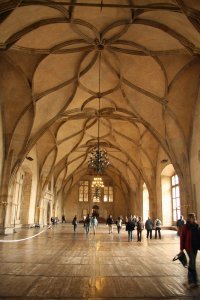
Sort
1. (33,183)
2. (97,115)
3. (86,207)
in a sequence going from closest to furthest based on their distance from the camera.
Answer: (97,115), (33,183), (86,207)

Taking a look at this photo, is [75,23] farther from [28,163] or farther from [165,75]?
[28,163]

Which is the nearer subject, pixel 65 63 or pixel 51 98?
pixel 65 63

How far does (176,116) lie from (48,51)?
776 centimetres

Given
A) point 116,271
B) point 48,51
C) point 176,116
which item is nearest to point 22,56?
point 48,51

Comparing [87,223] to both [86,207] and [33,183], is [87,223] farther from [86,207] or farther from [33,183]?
[86,207]

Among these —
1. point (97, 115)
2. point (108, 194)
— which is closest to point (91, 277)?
point (97, 115)

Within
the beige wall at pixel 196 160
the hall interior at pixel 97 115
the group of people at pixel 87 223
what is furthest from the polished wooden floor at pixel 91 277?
the group of people at pixel 87 223

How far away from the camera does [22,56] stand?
12.9m

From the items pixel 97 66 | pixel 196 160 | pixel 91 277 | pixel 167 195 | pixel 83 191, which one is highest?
pixel 97 66

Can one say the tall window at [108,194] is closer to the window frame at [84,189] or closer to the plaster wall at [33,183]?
the window frame at [84,189]

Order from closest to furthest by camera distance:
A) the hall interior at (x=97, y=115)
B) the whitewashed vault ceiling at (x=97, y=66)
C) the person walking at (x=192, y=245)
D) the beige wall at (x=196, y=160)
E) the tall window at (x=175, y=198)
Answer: the person walking at (x=192, y=245) < the hall interior at (x=97, y=115) < the whitewashed vault ceiling at (x=97, y=66) < the beige wall at (x=196, y=160) < the tall window at (x=175, y=198)

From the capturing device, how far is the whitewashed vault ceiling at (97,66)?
10.3 meters

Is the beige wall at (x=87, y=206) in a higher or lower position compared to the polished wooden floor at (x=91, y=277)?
higher

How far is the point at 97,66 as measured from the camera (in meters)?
15.0
